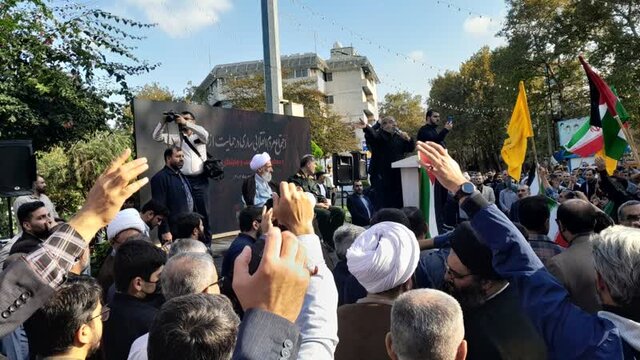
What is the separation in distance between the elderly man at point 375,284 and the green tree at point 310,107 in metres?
34.0

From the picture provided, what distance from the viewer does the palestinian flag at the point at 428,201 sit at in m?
7.20

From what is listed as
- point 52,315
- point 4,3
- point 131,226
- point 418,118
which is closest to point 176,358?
point 52,315

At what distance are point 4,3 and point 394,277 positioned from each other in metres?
7.97

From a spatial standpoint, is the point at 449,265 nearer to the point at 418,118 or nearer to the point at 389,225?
the point at 389,225

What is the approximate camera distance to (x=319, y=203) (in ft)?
25.7

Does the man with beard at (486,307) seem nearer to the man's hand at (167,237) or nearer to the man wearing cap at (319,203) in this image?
the man's hand at (167,237)

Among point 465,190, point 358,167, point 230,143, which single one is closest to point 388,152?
point 230,143

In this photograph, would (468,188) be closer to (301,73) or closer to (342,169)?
(342,169)

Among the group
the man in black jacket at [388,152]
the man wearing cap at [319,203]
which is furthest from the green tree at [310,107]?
the man in black jacket at [388,152]

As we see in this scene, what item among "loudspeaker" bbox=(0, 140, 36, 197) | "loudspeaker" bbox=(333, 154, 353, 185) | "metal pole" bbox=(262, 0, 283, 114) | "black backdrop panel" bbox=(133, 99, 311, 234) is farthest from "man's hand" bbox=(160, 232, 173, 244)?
"metal pole" bbox=(262, 0, 283, 114)

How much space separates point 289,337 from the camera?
1156 millimetres

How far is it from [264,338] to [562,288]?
145 cm

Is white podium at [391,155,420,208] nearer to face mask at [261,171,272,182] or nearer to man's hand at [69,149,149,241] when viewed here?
face mask at [261,171,272,182]

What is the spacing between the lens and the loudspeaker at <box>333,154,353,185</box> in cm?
1108
